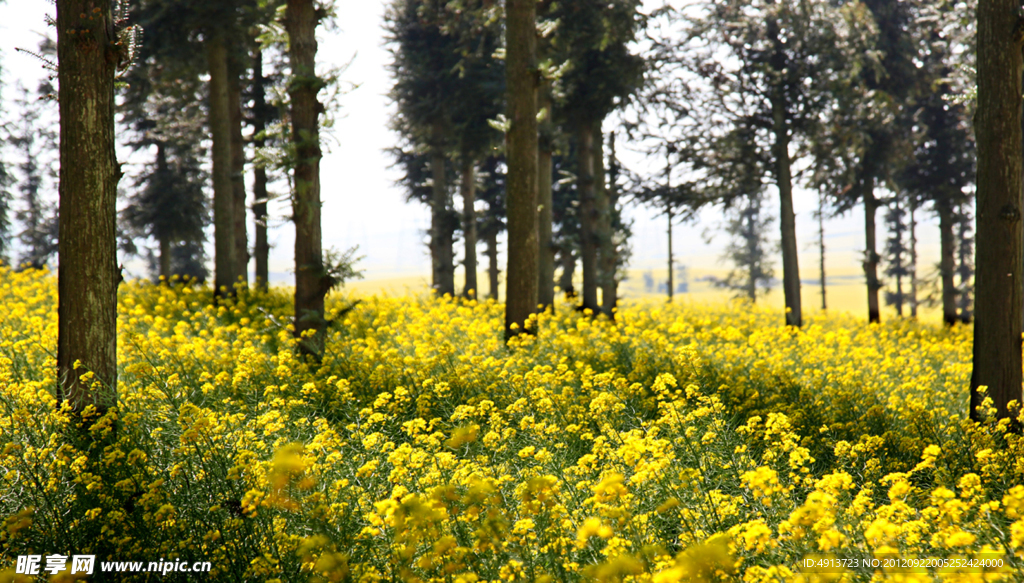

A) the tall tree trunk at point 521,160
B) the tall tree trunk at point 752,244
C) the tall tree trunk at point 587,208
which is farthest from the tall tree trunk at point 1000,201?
the tall tree trunk at point 752,244

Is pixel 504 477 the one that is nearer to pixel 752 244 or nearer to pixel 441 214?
pixel 441 214

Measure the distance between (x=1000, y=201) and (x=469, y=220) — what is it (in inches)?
522

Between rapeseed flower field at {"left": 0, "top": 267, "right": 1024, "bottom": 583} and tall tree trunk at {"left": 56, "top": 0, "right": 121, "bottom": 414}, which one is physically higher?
tall tree trunk at {"left": 56, "top": 0, "right": 121, "bottom": 414}

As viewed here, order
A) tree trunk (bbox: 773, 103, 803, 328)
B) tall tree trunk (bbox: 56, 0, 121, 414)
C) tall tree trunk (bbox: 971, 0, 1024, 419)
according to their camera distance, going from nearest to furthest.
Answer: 1. tall tree trunk (bbox: 56, 0, 121, 414)
2. tall tree trunk (bbox: 971, 0, 1024, 419)
3. tree trunk (bbox: 773, 103, 803, 328)

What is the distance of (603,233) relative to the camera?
589 inches

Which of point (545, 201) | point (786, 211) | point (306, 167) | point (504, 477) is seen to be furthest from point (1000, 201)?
point (786, 211)

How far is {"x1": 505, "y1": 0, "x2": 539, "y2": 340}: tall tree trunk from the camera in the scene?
8.70m

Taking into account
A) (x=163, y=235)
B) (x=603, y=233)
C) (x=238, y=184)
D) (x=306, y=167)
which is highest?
(x=238, y=184)

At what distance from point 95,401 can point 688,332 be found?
7.78 metres

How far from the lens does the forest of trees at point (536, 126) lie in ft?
17.4

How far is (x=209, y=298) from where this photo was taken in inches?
485

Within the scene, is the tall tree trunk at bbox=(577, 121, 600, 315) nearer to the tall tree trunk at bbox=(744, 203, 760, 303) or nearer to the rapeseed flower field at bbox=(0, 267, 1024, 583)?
the rapeseed flower field at bbox=(0, 267, 1024, 583)

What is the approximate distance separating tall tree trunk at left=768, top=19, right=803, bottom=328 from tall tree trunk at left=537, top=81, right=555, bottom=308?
6.35m

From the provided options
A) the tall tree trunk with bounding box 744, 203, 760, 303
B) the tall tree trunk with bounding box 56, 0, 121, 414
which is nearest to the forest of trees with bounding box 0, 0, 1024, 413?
the tall tree trunk with bounding box 56, 0, 121, 414
